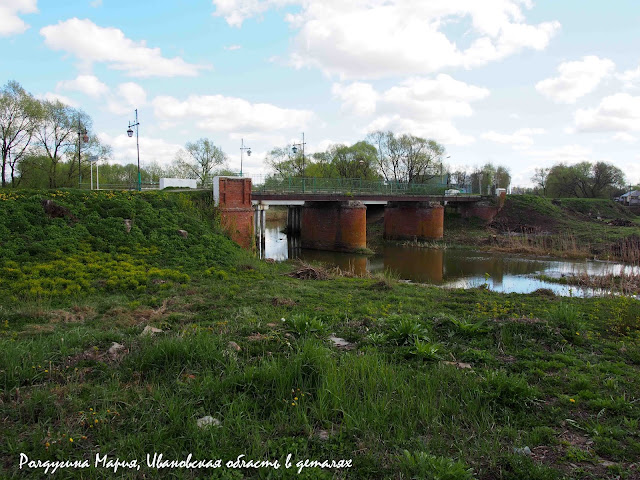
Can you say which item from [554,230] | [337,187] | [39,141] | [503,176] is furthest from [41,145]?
[503,176]

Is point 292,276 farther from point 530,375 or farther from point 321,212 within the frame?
point 321,212

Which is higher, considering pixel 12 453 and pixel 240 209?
pixel 240 209

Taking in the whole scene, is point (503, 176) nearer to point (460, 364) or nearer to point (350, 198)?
point (350, 198)

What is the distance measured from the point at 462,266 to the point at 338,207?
1137 cm

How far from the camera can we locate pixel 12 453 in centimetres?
353

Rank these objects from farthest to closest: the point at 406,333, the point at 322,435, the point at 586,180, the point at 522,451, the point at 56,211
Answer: the point at 586,180 < the point at 56,211 < the point at 406,333 < the point at 322,435 < the point at 522,451

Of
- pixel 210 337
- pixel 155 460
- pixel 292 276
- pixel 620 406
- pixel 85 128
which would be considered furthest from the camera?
pixel 85 128

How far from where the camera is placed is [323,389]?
4539 millimetres

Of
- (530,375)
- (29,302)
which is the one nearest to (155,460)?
(530,375)

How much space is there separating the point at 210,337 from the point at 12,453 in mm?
2835

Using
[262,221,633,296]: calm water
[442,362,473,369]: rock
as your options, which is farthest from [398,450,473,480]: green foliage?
[262,221,633,296]: calm water

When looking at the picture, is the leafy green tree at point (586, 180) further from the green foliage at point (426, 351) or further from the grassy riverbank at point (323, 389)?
the green foliage at point (426, 351)

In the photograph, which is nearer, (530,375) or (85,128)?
(530,375)

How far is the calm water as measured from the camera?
21.1 metres
